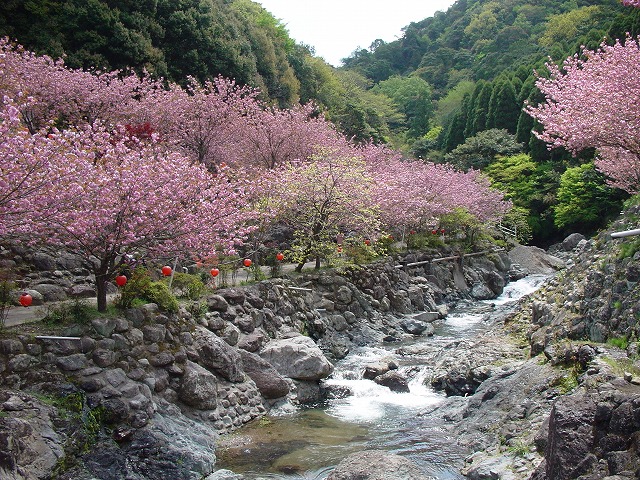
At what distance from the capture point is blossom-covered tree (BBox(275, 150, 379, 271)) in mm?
18000

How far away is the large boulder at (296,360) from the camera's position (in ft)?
40.5

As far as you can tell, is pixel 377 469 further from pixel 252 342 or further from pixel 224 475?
pixel 252 342

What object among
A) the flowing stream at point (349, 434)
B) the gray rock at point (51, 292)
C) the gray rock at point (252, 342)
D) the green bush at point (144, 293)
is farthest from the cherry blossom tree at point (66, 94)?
the flowing stream at point (349, 434)

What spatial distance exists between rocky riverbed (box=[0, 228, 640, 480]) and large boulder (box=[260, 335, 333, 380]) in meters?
0.03

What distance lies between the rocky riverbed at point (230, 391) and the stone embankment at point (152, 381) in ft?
0.07

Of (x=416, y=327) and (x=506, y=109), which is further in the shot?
(x=506, y=109)

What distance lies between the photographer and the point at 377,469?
23.7 feet

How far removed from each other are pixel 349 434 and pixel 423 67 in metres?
80.0

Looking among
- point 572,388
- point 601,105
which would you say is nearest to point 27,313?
point 572,388

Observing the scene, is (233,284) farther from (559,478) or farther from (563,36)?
(563,36)

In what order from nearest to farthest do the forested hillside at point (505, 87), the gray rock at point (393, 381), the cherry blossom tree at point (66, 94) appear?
1. the gray rock at point (393, 381)
2. the cherry blossom tree at point (66, 94)
3. the forested hillside at point (505, 87)

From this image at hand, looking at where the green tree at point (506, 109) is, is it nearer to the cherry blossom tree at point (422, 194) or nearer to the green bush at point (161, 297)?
the cherry blossom tree at point (422, 194)

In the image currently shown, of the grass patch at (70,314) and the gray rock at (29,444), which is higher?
the grass patch at (70,314)

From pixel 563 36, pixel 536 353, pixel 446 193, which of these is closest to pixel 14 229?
pixel 536 353
